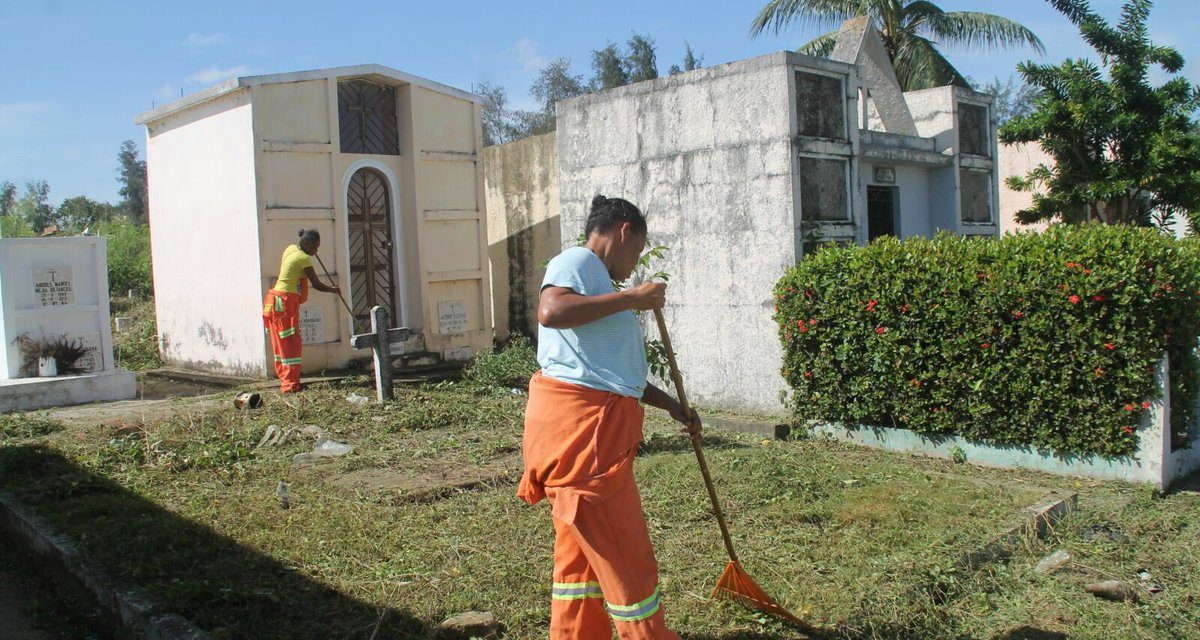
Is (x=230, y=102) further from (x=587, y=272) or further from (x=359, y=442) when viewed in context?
(x=587, y=272)

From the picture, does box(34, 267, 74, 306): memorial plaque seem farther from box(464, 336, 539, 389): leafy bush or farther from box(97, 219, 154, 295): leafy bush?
box(97, 219, 154, 295): leafy bush

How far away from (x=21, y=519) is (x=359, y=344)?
4.15 meters

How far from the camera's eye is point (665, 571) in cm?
461

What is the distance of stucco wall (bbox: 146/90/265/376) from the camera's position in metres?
11.0

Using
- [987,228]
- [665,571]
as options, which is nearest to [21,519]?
[665,571]

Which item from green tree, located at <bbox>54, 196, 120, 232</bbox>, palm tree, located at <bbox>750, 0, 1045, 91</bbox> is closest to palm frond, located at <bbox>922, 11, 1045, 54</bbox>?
palm tree, located at <bbox>750, 0, 1045, 91</bbox>

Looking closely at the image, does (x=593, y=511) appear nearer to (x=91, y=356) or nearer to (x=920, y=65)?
(x=91, y=356)

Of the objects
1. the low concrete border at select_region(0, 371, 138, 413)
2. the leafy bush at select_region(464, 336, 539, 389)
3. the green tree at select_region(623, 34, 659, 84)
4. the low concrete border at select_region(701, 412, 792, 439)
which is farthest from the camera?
the green tree at select_region(623, 34, 659, 84)

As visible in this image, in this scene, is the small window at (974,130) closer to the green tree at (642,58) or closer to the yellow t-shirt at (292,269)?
the yellow t-shirt at (292,269)

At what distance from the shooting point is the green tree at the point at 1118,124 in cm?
1061

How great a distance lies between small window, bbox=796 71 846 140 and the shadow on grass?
242 inches

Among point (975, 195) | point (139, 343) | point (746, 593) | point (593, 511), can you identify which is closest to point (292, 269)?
point (139, 343)

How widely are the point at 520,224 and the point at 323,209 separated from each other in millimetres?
3288

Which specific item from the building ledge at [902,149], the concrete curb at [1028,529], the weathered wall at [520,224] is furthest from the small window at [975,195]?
the concrete curb at [1028,529]
